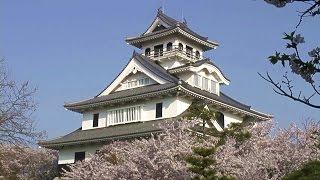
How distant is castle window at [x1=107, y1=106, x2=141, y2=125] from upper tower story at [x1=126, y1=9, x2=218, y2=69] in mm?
6254

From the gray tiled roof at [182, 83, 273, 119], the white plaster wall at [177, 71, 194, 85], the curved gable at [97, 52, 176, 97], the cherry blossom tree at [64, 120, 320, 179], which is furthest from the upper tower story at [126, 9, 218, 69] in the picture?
the cherry blossom tree at [64, 120, 320, 179]

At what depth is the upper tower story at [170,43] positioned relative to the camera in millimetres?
38594

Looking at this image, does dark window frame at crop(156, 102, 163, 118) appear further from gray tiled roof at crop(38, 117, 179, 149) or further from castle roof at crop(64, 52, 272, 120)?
castle roof at crop(64, 52, 272, 120)

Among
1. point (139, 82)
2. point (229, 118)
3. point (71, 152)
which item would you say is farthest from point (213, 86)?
point (71, 152)

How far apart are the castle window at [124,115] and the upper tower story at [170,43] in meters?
6.25

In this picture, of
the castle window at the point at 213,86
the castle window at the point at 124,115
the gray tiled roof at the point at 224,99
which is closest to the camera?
the gray tiled roof at the point at 224,99

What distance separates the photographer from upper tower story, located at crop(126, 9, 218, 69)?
3859cm

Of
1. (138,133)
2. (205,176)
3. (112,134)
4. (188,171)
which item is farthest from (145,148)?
(112,134)

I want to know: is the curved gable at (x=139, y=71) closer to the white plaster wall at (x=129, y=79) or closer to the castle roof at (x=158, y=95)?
the castle roof at (x=158, y=95)

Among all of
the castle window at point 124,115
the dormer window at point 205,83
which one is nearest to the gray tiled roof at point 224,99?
the dormer window at point 205,83

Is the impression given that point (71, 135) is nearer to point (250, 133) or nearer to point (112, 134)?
point (112, 134)

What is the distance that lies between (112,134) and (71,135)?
5456 millimetres

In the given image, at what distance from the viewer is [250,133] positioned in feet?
76.7

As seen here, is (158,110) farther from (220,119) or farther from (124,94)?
(220,119)
